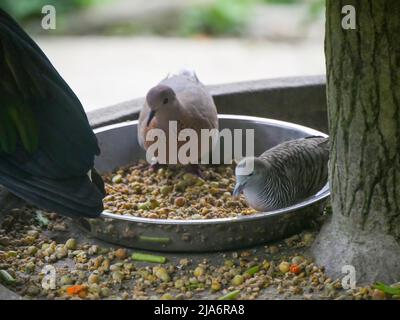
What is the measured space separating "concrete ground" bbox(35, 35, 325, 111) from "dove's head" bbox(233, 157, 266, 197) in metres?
3.57

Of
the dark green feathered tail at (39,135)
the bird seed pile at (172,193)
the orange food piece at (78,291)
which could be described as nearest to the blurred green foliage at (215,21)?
the bird seed pile at (172,193)

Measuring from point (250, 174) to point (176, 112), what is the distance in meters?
0.60

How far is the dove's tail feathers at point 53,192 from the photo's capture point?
3203 mm

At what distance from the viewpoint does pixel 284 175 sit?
142 inches

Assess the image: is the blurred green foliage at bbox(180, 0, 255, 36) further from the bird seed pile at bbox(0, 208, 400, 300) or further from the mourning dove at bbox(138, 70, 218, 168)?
the bird seed pile at bbox(0, 208, 400, 300)

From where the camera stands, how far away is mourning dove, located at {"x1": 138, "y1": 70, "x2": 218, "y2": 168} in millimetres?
3912

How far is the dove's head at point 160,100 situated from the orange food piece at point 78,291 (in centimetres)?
97

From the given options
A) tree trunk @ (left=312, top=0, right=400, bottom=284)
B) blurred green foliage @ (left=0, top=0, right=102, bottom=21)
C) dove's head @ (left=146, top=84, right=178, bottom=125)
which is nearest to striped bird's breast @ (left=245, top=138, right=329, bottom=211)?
tree trunk @ (left=312, top=0, right=400, bottom=284)

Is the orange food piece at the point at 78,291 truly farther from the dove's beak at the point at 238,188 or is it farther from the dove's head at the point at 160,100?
the dove's head at the point at 160,100

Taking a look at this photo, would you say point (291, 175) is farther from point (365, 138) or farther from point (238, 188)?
point (365, 138)
